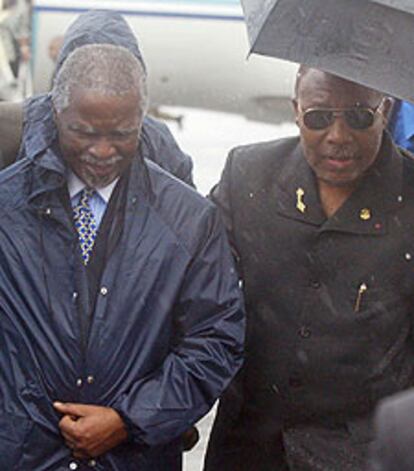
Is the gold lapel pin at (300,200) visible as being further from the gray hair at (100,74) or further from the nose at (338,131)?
the gray hair at (100,74)

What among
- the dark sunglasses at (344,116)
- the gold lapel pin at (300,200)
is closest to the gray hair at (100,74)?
the dark sunglasses at (344,116)

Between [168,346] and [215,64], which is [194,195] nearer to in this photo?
[168,346]

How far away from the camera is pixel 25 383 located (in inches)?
125

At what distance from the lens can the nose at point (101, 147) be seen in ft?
10.2

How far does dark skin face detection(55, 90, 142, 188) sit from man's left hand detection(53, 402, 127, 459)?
0.56 meters

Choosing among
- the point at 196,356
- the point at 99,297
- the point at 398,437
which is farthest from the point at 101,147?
the point at 398,437

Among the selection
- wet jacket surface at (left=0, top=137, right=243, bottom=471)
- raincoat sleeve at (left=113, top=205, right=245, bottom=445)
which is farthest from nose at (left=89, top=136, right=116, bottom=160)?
raincoat sleeve at (left=113, top=205, right=245, bottom=445)

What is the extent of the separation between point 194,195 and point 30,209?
42 centimetres

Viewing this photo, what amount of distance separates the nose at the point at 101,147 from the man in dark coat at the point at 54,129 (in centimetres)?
14

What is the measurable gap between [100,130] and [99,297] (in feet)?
1.31

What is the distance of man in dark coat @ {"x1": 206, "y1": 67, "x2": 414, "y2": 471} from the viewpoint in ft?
11.2

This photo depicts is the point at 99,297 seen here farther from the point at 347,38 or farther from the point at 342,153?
the point at 347,38

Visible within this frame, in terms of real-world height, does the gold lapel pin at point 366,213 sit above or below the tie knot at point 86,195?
below

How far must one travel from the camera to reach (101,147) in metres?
3.12
